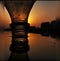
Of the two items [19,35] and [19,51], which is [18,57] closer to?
[19,51]

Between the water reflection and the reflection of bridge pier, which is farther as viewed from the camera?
the reflection of bridge pier

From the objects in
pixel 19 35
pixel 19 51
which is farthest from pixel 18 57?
pixel 19 35

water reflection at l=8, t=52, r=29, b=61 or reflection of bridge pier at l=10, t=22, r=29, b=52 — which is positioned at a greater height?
reflection of bridge pier at l=10, t=22, r=29, b=52

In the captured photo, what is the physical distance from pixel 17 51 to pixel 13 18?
0.84 feet

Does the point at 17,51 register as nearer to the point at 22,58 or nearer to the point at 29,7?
the point at 22,58

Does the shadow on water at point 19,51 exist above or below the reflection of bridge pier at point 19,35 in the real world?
below

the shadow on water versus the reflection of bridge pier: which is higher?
the reflection of bridge pier

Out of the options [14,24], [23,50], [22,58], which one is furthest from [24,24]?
[22,58]

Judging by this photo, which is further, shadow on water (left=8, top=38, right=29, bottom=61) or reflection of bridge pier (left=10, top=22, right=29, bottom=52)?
reflection of bridge pier (left=10, top=22, right=29, bottom=52)

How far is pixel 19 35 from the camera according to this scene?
1500mm

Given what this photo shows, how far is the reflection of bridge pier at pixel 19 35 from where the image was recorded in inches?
56.2

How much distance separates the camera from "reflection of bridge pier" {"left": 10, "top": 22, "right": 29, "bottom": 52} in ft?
4.69

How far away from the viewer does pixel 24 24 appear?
1.53 m

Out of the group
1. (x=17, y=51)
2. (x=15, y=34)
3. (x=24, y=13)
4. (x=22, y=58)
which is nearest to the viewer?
(x=22, y=58)
